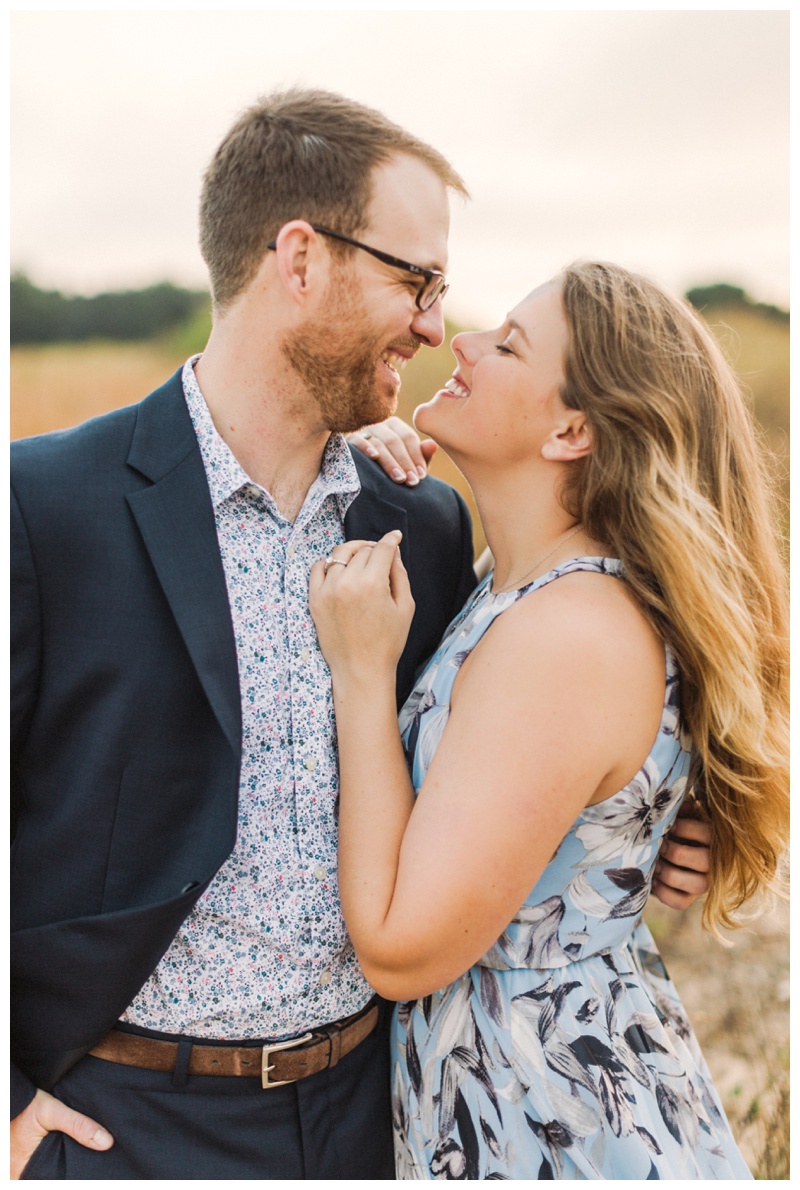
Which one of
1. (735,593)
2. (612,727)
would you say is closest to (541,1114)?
(612,727)

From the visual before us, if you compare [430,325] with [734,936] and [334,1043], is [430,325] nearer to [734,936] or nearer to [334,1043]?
[334,1043]

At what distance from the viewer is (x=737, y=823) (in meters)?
2.00

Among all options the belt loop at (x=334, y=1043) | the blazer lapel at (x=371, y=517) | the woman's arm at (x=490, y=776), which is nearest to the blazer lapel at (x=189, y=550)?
the woman's arm at (x=490, y=776)

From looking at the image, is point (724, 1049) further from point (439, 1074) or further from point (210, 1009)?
point (210, 1009)

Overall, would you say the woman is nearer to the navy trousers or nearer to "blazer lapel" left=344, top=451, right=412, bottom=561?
"blazer lapel" left=344, top=451, right=412, bottom=561

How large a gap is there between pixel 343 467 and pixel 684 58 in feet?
9.04

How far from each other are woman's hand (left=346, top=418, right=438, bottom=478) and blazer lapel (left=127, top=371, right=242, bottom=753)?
626 millimetres

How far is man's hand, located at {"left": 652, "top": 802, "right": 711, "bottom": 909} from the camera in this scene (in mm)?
2057

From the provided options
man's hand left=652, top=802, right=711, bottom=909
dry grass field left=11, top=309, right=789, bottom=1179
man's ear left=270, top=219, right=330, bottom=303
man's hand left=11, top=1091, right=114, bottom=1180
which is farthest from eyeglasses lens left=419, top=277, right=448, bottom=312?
man's hand left=11, top=1091, right=114, bottom=1180

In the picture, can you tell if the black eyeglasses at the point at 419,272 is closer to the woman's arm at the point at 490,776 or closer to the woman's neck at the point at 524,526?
the woman's neck at the point at 524,526

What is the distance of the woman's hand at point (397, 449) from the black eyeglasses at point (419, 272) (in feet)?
1.21

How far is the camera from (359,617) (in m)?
1.81

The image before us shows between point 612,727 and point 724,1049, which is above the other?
point 612,727

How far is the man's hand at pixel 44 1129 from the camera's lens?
169 centimetres
